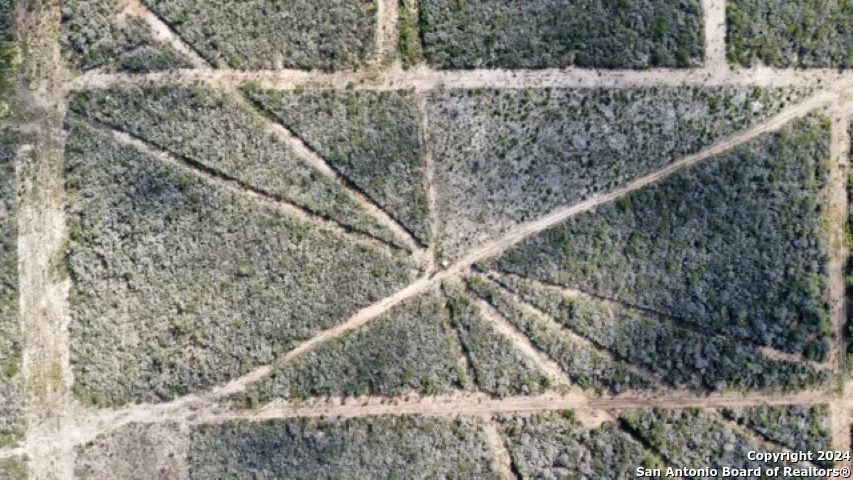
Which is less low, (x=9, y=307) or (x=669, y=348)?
(x=9, y=307)

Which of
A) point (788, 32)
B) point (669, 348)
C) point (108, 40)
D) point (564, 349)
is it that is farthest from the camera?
point (788, 32)

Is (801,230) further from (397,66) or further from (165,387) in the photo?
(165,387)

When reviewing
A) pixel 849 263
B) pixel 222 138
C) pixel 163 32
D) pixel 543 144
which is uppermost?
pixel 163 32

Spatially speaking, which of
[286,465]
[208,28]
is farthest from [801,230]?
[208,28]

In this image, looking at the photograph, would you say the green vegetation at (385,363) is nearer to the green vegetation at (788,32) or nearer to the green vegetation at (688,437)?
the green vegetation at (688,437)

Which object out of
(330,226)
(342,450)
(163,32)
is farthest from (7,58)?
(342,450)

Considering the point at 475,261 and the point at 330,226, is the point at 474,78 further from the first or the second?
the point at 330,226

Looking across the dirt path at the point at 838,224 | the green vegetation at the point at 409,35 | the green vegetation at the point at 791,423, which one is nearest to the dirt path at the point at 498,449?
the green vegetation at the point at 791,423

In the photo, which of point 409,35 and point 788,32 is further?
point 788,32
